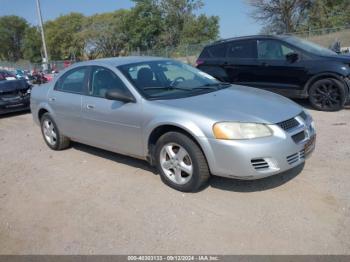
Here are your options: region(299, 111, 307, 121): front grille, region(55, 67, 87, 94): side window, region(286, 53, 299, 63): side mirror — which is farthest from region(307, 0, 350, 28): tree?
region(299, 111, 307, 121): front grille

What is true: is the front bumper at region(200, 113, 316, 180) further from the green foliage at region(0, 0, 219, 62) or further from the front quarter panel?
the green foliage at region(0, 0, 219, 62)

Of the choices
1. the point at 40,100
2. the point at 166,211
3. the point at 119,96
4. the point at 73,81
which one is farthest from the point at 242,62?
the point at 166,211

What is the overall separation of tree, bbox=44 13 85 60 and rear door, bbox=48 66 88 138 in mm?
63975

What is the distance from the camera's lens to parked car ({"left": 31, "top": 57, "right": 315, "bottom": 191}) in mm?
3965

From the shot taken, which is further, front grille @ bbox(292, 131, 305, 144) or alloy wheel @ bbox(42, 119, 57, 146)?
alloy wheel @ bbox(42, 119, 57, 146)

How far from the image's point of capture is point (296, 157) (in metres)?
4.14

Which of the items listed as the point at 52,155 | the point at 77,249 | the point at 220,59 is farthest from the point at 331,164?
the point at 220,59

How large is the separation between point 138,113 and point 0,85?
24.5 feet

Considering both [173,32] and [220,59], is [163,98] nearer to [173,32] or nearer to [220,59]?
[220,59]

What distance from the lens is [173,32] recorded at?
5316 cm

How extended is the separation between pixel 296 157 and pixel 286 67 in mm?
4584

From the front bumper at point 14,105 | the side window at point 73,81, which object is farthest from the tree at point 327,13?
the side window at point 73,81

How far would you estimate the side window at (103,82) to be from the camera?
4984mm

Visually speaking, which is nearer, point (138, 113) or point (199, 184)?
point (199, 184)
